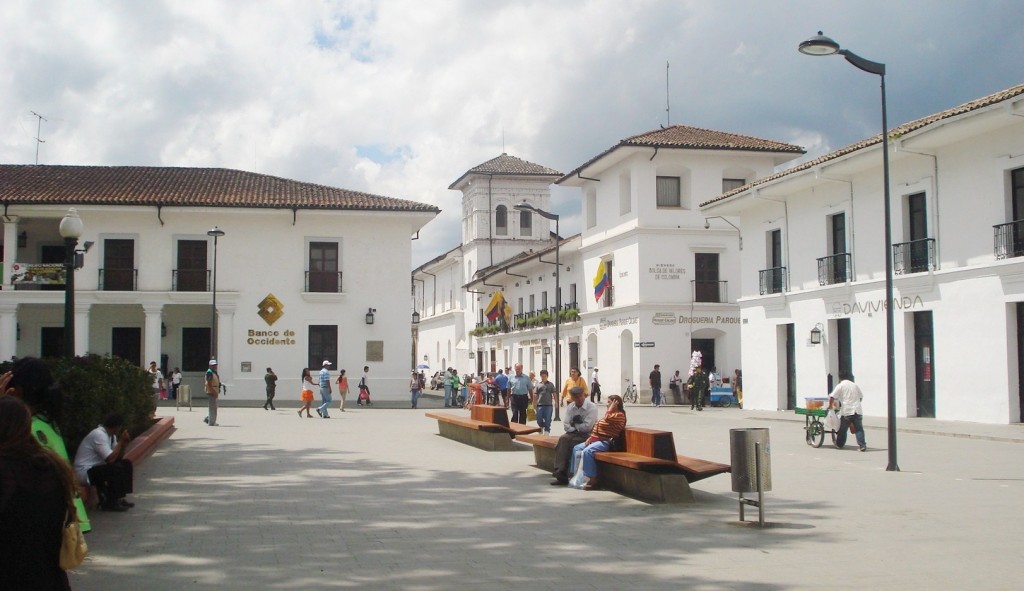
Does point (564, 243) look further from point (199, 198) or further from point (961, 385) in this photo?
point (961, 385)

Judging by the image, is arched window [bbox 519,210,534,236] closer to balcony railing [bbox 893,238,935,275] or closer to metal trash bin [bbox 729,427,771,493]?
balcony railing [bbox 893,238,935,275]

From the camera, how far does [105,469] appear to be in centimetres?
1005

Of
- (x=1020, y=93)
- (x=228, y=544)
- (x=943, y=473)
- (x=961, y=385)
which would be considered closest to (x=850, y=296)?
(x=961, y=385)

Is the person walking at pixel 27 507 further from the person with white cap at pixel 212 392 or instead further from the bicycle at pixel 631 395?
the bicycle at pixel 631 395

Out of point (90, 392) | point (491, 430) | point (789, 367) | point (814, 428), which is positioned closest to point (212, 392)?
point (491, 430)

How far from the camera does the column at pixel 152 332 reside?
3634 cm

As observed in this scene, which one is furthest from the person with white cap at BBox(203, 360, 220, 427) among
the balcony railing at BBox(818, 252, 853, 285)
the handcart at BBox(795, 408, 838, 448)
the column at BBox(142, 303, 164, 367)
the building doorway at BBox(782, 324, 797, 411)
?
the building doorway at BBox(782, 324, 797, 411)

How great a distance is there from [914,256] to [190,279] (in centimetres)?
2537

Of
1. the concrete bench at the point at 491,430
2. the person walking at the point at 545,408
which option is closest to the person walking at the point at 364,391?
the person walking at the point at 545,408

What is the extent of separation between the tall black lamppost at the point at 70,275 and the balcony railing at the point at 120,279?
24.1 meters

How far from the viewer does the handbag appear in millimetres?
4051

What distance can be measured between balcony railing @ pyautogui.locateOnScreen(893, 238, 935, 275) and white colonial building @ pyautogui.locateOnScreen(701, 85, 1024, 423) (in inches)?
1.3

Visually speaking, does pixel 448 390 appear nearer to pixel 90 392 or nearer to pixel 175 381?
pixel 175 381

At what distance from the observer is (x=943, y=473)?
1370 cm
